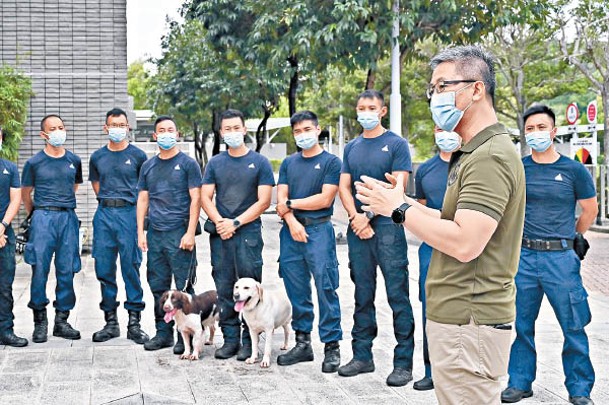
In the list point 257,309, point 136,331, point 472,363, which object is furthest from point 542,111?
point 136,331

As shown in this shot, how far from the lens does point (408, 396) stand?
6.15 m

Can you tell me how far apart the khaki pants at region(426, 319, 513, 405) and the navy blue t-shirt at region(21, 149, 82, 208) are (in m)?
5.71

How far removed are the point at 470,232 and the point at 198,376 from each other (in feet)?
13.9

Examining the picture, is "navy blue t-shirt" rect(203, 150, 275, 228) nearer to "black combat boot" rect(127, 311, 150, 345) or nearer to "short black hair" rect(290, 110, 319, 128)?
"short black hair" rect(290, 110, 319, 128)

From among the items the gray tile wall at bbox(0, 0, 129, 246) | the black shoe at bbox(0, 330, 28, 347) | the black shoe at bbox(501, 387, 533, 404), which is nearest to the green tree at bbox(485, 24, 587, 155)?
A: the gray tile wall at bbox(0, 0, 129, 246)

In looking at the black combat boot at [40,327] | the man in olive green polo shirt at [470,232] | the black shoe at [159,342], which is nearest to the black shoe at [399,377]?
the black shoe at [159,342]

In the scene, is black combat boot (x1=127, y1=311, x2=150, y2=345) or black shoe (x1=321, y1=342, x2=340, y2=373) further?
black combat boot (x1=127, y1=311, x2=150, y2=345)

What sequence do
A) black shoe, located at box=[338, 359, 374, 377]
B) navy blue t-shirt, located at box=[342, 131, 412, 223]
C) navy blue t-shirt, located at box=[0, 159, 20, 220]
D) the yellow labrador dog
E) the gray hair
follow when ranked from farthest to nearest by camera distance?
1. navy blue t-shirt, located at box=[0, 159, 20, 220]
2. the yellow labrador dog
3. black shoe, located at box=[338, 359, 374, 377]
4. navy blue t-shirt, located at box=[342, 131, 412, 223]
5. the gray hair

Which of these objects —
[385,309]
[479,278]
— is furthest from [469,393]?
[385,309]

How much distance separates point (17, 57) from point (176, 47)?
18.9 metres

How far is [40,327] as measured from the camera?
8.13 meters

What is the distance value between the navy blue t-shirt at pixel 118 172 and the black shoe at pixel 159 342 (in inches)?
52.3

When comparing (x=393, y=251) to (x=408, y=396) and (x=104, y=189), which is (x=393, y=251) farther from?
(x=104, y=189)

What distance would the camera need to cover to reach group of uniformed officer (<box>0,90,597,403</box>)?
19.3 feet
